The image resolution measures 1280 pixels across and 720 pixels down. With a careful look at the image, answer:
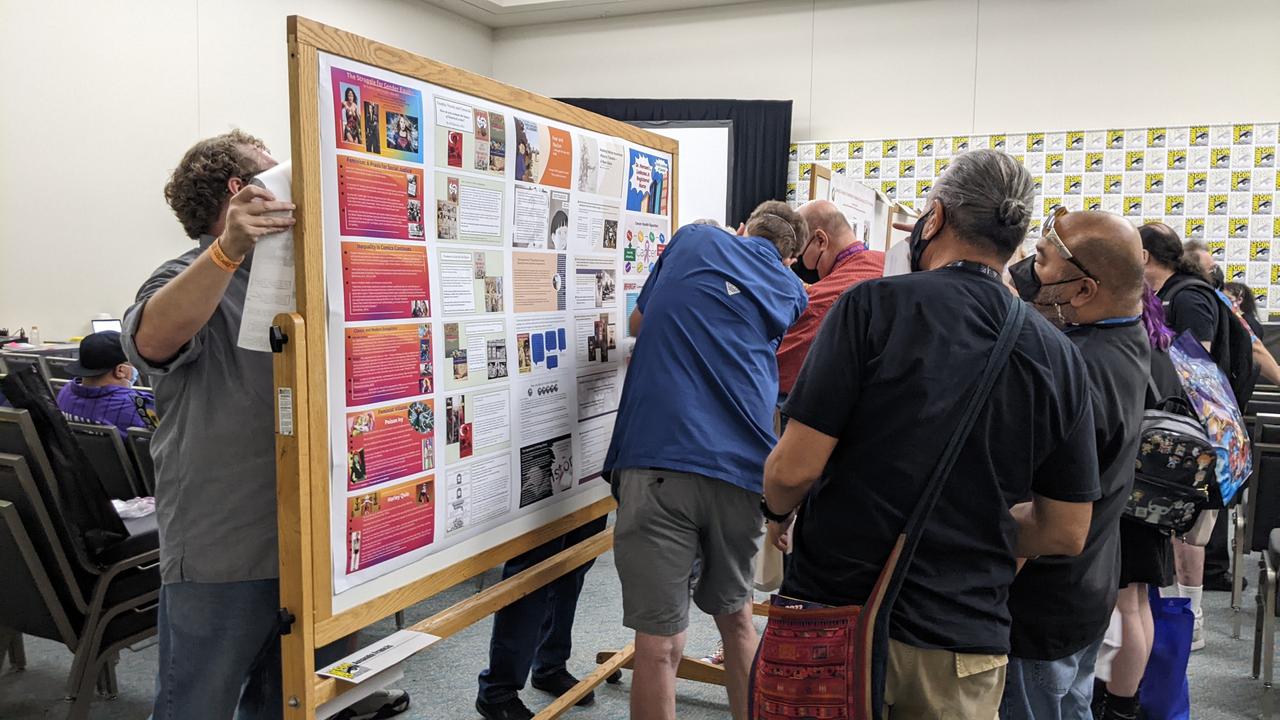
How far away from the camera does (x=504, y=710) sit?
253cm

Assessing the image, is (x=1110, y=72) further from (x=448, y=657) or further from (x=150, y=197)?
(x=150, y=197)

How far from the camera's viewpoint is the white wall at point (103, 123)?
511cm

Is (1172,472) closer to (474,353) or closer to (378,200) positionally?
(474,353)

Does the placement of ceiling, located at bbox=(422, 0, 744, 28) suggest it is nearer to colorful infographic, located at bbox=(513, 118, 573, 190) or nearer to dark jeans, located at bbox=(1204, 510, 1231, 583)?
dark jeans, located at bbox=(1204, 510, 1231, 583)

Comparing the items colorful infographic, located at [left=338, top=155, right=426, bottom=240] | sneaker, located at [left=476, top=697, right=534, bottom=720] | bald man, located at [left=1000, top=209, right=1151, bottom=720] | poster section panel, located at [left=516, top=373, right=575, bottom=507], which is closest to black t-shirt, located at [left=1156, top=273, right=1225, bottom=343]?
bald man, located at [left=1000, top=209, right=1151, bottom=720]

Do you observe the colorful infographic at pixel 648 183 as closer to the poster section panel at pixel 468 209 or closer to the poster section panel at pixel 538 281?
the poster section panel at pixel 538 281

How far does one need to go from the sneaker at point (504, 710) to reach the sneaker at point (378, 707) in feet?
1.00

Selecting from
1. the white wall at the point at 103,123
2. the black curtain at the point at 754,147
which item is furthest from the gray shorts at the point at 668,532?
the black curtain at the point at 754,147

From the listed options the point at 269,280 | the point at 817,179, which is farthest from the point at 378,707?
the point at 817,179

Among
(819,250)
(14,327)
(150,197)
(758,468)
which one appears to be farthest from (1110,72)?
(14,327)

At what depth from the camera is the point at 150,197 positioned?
5734 mm

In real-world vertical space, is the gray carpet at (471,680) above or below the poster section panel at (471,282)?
below

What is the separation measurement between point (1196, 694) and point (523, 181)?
285 centimetres

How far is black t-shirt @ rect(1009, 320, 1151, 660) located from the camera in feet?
5.44
